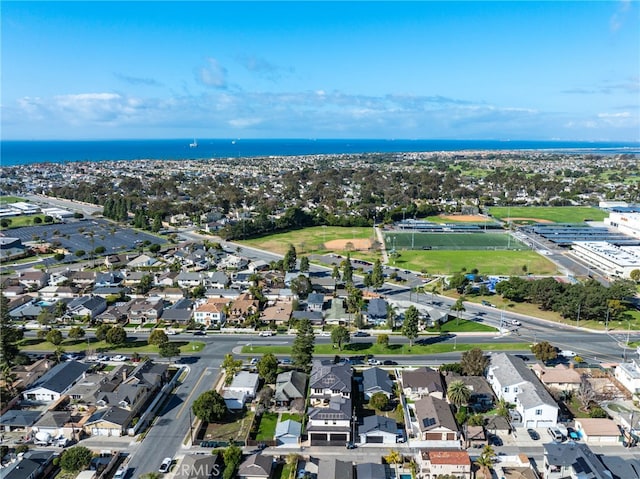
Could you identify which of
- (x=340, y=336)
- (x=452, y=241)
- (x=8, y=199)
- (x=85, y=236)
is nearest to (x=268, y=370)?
(x=340, y=336)

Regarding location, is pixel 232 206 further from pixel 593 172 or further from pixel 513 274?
pixel 593 172

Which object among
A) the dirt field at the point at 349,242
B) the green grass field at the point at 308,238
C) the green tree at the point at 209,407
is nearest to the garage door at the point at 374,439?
the green tree at the point at 209,407

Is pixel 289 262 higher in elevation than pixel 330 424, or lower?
→ higher

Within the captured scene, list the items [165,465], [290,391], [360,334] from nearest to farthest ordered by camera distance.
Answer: [165,465]
[290,391]
[360,334]

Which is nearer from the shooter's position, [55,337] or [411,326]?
[55,337]

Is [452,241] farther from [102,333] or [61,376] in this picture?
[61,376]

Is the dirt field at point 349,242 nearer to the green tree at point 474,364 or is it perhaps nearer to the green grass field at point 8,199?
the green tree at point 474,364

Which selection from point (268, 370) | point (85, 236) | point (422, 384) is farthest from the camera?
point (85, 236)
